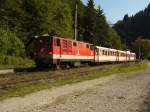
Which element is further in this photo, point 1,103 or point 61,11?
point 61,11

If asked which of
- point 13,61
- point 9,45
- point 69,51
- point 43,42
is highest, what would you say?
point 9,45

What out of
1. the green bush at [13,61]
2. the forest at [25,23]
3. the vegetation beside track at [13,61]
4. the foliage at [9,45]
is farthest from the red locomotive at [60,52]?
the foliage at [9,45]

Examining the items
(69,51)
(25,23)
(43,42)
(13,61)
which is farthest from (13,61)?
(25,23)

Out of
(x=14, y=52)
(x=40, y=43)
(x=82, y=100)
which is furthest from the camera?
(x=14, y=52)

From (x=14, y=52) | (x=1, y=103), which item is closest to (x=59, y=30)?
(x=14, y=52)

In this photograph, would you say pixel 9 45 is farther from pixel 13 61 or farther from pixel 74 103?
pixel 74 103

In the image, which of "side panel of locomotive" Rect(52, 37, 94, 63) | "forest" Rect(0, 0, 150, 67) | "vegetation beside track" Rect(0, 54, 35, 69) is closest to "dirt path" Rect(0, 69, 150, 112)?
"side panel of locomotive" Rect(52, 37, 94, 63)

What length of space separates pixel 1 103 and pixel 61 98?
9.78ft

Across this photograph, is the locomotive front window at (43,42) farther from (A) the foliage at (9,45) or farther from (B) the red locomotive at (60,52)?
(A) the foliage at (9,45)

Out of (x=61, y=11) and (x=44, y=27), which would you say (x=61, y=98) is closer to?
(x=44, y=27)

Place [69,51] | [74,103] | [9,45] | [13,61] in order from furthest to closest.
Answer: [9,45] < [13,61] < [69,51] < [74,103]

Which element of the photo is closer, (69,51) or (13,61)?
(69,51)

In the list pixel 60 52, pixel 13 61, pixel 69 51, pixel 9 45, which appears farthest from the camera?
pixel 9 45

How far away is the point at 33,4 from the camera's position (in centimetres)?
6756
